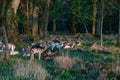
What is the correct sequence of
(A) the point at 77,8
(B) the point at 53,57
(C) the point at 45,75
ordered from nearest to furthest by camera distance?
(C) the point at 45,75
(B) the point at 53,57
(A) the point at 77,8

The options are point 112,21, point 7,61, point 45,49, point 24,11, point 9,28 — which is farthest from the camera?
point 112,21

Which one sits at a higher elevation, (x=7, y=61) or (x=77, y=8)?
(x=77, y=8)

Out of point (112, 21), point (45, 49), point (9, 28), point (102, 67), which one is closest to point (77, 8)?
point (9, 28)

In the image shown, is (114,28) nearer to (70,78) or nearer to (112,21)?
(112,21)

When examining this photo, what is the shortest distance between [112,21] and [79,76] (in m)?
56.4

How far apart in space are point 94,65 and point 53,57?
3978mm

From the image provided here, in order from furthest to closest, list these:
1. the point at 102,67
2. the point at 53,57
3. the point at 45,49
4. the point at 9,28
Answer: the point at 9,28 → the point at 45,49 → the point at 53,57 → the point at 102,67

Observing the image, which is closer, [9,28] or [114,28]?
[9,28]

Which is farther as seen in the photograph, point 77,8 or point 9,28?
point 77,8

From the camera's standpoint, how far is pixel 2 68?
51.4ft

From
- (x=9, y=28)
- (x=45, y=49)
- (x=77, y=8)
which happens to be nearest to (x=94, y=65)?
(x=45, y=49)

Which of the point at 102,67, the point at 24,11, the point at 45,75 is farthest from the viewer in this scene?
the point at 24,11

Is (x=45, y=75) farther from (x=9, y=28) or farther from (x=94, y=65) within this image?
(x=9, y=28)

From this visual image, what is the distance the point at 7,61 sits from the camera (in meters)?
17.7
